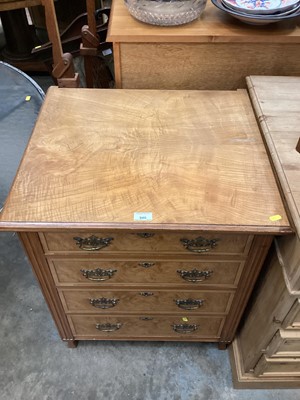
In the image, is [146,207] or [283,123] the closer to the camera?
[146,207]

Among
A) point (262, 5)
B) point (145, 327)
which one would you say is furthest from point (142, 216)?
point (262, 5)

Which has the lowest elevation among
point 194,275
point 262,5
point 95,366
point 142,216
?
point 95,366

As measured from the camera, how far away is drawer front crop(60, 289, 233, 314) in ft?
3.31

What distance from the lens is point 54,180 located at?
0.85 m

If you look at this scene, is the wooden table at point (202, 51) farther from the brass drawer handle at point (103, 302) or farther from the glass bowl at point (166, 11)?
the brass drawer handle at point (103, 302)

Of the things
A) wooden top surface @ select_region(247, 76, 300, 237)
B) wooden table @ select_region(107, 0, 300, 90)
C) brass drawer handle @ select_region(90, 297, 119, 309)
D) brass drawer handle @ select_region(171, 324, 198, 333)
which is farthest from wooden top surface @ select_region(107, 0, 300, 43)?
brass drawer handle @ select_region(171, 324, 198, 333)

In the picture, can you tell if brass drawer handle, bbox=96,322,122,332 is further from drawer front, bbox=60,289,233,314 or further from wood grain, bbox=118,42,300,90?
wood grain, bbox=118,42,300,90

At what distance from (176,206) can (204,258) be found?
0.18 meters

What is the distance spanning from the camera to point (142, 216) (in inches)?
30.8

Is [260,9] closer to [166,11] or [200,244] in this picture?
[166,11]

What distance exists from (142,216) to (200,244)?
17cm

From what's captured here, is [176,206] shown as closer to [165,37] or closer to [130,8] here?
[165,37]

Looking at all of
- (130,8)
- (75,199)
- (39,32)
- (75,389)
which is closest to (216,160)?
(75,199)

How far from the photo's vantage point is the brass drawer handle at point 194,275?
3.08 ft
